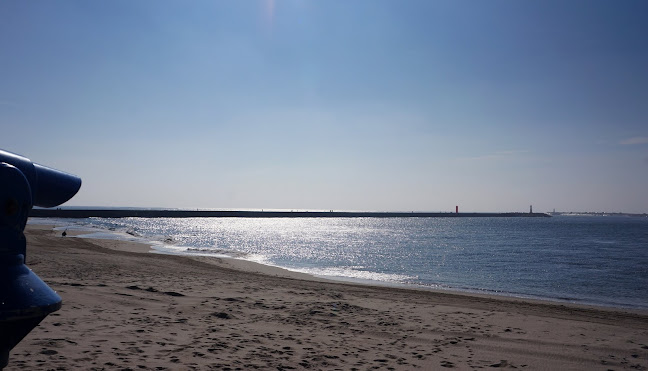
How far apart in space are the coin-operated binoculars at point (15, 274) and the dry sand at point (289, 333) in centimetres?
385

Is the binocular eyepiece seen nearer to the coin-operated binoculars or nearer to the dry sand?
the coin-operated binoculars

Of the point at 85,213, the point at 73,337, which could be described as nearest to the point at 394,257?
the point at 73,337

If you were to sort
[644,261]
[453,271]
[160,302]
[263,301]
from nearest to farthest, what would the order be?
1. [160,302]
2. [263,301]
3. [453,271]
4. [644,261]

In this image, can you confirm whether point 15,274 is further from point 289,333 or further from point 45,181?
point 289,333

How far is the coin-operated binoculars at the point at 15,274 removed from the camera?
52.9 inches

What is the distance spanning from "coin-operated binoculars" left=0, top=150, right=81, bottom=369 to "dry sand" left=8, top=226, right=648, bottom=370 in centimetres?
385

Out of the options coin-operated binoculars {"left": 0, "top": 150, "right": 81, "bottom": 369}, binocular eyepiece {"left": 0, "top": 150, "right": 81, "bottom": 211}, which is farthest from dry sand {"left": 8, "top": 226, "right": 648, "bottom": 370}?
coin-operated binoculars {"left": 0, "top": 150, "right": 81, "bottom": 369}

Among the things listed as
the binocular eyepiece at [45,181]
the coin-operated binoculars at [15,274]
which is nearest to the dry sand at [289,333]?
the binocular eyepiece at [45,181]

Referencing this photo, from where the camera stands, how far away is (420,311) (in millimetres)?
10133

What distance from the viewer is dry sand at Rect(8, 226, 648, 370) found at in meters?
5.39

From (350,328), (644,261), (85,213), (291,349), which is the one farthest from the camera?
(85,213)

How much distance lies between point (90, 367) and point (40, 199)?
3.73 m

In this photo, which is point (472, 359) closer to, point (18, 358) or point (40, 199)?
point (18, 358)

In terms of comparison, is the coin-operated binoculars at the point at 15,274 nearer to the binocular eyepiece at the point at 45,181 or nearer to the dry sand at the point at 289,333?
the binocular eyepiece at the point at 45,181
